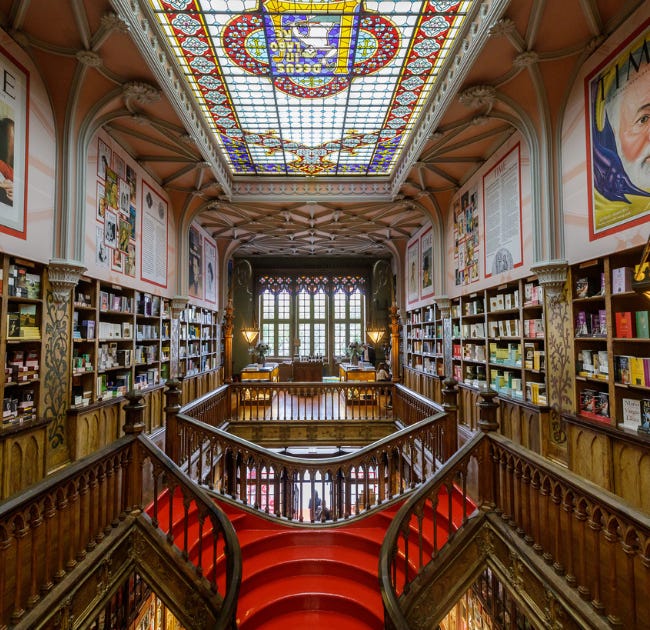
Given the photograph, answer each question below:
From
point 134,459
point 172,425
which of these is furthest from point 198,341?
point 134,459

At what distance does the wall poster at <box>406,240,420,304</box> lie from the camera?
36.7 ft

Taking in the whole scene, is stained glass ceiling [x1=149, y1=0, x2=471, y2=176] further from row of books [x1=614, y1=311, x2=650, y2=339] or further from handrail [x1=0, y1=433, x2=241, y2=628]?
handrail [x1=0, y1=433, x2=241, y2=628]

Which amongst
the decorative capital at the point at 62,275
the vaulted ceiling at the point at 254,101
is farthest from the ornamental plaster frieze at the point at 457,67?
the decorative capital at the point at 62,275

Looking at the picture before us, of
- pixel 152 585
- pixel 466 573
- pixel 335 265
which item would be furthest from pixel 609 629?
pixel 335 265

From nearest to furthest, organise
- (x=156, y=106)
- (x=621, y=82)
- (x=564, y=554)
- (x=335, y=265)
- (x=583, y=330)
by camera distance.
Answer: (x=564, y=554)
(x=621, y=82)
(x=583, y=330)
(x=156, y=106)
(x=335, y=265)

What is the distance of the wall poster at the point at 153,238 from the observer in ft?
22.8

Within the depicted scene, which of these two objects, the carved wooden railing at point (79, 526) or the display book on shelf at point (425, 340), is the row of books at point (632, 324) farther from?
the display book on shelf at point (425, 340)

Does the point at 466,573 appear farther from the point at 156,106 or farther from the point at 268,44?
the point at 156,106

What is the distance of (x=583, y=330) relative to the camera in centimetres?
429

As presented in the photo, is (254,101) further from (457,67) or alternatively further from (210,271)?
(210,271)

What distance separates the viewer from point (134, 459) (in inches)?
134

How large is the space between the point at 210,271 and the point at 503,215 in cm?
856

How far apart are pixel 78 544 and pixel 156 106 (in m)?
5.27

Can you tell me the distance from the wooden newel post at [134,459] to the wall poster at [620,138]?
4.95 m
